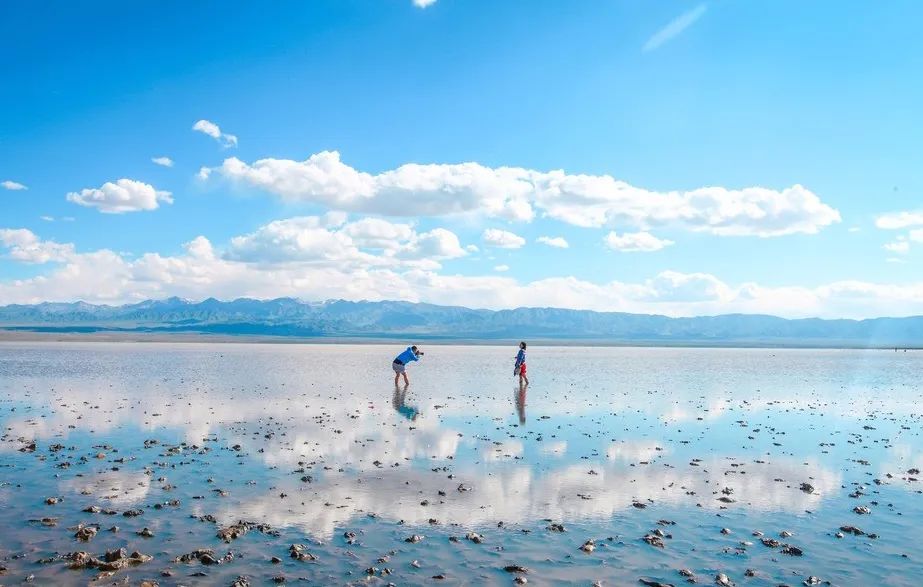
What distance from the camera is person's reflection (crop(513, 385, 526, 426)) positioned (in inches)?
1094

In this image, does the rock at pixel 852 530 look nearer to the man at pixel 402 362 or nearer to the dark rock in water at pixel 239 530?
the dark rock in water at pixel 239 530

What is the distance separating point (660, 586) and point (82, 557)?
9.06 metres

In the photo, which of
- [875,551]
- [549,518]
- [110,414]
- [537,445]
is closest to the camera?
[875,551]

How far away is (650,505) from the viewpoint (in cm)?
1490

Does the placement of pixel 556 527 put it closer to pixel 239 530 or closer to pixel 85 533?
pixel 239 530

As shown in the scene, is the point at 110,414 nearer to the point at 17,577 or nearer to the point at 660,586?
the point at 17,577

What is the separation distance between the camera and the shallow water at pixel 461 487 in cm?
1126

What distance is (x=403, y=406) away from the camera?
102 ft

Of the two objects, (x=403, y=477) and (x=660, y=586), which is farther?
(x=403, y=477)

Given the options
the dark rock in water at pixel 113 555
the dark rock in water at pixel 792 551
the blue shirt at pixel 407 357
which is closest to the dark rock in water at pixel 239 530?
the dark rock in water at pixel 113 555

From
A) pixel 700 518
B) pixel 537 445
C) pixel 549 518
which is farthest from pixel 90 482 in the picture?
pixel 700 518

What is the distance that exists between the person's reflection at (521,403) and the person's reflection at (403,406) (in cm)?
428

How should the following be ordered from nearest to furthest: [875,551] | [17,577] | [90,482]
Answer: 1. [17,577]
2. [875,551]
3. [90,482]

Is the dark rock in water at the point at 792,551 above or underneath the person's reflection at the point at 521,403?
underneath
